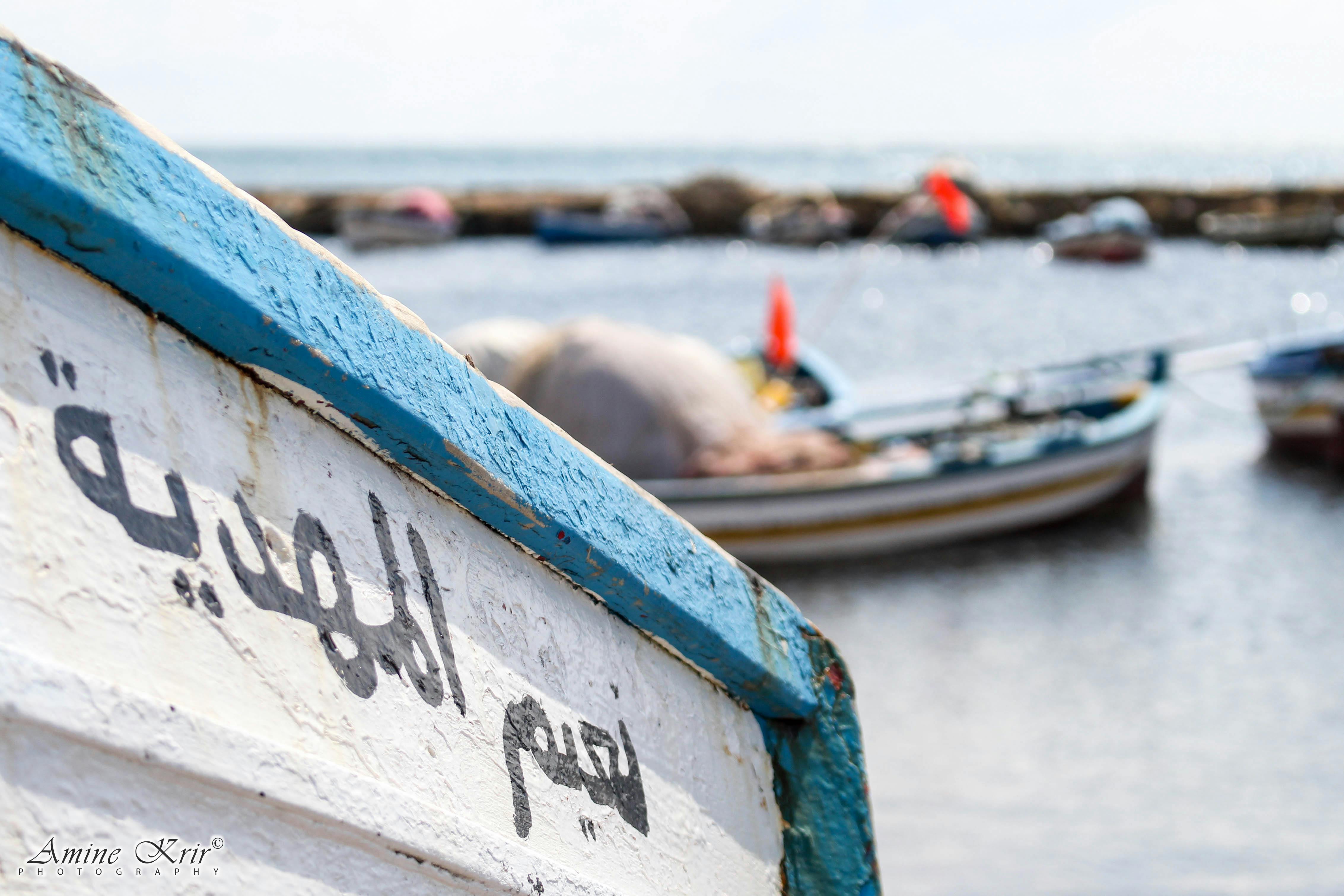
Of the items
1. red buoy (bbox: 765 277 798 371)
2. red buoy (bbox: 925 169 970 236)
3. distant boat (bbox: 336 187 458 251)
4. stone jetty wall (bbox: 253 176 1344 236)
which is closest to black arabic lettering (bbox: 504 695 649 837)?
red buoy (bbox: 925 169 970 236)

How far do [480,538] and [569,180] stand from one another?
3315 inches

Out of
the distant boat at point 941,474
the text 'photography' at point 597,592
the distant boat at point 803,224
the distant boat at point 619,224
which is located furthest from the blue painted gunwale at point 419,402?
the distant boat at point 803,224

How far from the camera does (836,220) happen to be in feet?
142

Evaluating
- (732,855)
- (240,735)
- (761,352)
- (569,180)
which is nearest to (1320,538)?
(761,352)

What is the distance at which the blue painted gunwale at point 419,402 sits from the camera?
863 millimetres

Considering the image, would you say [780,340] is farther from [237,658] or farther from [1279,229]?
[1279,229]

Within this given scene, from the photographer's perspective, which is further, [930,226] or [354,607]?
[930,226]

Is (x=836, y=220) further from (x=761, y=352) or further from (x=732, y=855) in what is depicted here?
(x=732, y=855)

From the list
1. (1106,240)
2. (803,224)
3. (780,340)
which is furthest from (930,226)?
(780,340)

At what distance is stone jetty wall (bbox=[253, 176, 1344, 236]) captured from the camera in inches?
1722

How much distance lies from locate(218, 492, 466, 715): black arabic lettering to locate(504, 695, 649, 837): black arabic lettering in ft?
0.34

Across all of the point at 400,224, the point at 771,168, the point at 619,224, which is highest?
the point at 771,168

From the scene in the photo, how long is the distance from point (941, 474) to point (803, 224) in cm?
→ 3424

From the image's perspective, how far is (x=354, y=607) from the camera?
3.49ft
